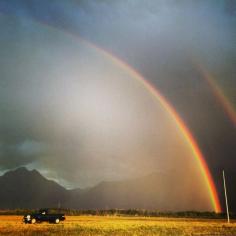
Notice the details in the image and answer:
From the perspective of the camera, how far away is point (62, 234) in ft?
123

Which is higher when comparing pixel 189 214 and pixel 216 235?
pixel 189 214

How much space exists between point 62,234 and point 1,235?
18.6 ft

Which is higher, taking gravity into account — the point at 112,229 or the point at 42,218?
the point at 42,218

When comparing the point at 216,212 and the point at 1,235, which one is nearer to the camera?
the point at 1,235

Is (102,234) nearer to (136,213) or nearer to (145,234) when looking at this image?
(145,234)

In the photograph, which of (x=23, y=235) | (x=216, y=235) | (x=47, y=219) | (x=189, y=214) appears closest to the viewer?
(x=23, y=235)

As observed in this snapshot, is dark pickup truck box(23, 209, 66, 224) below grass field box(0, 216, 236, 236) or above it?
above

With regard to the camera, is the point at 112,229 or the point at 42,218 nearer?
the point at 112,229

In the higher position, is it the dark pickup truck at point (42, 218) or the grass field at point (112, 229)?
the dark pickup truck at point (42, 218)

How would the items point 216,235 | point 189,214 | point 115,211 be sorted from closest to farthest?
point 216,235 → point 189,214 → point 115,211

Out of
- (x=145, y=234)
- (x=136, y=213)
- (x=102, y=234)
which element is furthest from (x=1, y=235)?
(x=136, y=213)

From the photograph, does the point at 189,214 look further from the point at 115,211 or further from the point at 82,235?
the point at 82,235

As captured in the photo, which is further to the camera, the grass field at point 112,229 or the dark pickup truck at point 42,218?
the dark pickup truck at point 42,218

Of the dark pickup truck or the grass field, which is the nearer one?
the grass field
